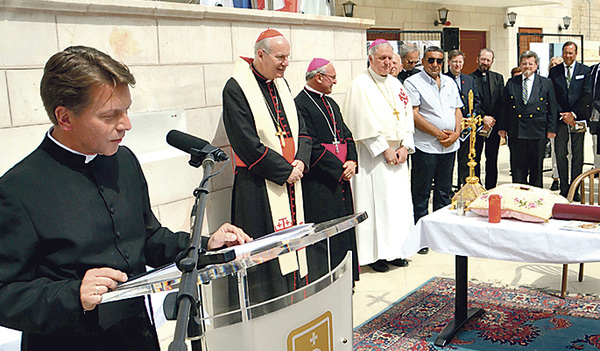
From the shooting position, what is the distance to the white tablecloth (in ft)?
10.1

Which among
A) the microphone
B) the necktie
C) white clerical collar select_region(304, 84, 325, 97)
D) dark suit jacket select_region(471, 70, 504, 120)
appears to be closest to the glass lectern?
the microphone

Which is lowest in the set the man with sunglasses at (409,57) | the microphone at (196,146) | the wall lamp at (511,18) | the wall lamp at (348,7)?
the microphone at (196,146)

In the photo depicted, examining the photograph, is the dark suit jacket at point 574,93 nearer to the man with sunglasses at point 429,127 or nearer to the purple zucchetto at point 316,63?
the man with sunglasses at point 429,127

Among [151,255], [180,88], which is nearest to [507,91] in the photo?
[180,88]

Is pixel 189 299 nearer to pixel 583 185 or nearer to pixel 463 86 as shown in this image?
pixel 583 185

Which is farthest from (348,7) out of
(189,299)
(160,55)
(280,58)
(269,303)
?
(189,299)

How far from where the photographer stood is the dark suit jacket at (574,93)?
24.2 feet

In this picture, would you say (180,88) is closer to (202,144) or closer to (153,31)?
(153,31)

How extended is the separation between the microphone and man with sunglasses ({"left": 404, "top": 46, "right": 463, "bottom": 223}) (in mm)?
4260

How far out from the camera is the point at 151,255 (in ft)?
5.95

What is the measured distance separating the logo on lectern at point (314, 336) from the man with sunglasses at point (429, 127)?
4.19m

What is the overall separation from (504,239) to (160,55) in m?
2.23

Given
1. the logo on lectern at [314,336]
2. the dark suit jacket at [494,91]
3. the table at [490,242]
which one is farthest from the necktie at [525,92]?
the logo on lectern at [314,336]

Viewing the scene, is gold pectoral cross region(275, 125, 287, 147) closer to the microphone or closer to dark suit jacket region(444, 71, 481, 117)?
the microphone
